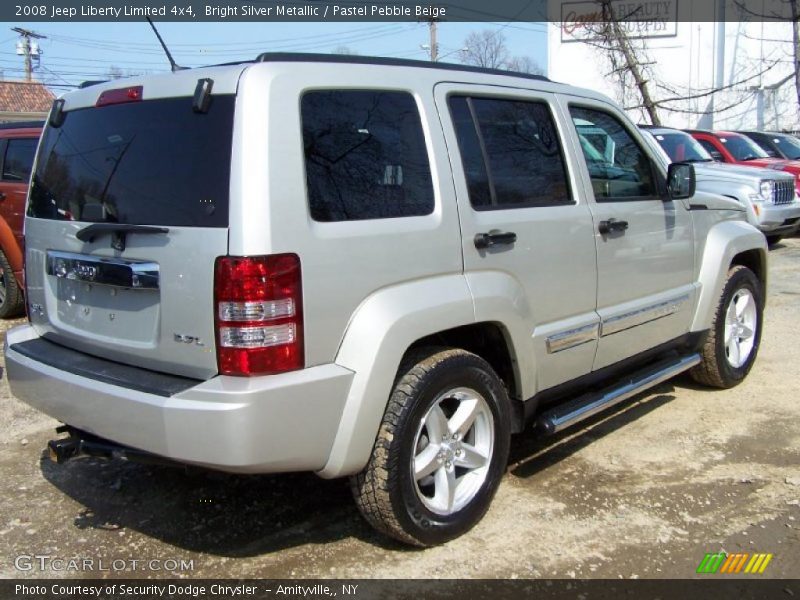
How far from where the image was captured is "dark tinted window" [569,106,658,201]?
162 inches

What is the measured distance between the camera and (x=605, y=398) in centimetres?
402

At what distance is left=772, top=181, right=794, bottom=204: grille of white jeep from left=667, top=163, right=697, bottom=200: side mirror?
7270 millimetres

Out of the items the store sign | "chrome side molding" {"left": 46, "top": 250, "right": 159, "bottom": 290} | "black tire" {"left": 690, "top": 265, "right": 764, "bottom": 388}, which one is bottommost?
"black tire" {"left": 690, "top": 265, "right": 764, "bottom": 388}

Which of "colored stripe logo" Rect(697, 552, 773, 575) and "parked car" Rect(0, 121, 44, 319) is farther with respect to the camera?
"parked car" Rect(0, 121, 44, 319)

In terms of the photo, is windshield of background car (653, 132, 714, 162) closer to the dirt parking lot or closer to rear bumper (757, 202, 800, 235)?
rear bumper (757, 202, 800, 235)

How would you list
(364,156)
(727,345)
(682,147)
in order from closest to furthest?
(364,156) → (727,345) → (682,147)

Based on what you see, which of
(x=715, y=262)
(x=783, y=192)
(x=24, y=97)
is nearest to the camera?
(x=715, y=262)

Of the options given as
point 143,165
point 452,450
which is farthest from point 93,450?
point 452,450

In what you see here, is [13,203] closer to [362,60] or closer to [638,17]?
[362,60]

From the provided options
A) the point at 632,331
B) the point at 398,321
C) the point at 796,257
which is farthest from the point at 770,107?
the point at 398,321

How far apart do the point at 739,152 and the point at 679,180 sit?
9.69 m

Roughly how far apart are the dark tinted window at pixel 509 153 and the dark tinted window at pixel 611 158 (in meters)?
0.29

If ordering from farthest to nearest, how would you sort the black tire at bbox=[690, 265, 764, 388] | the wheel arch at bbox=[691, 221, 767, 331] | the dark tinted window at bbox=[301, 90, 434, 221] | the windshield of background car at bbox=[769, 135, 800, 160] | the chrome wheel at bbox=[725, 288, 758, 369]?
the windshield of background car at bbox=[769, 135, 800, 160]
the chrome wheel at bbox=[725, 288, 758, 369]
the black tire at bbox=[690, 265, 764, 388]
the wheel arch at bbox=[691, 221, 767, 331]
the dark tinted window at bbox=[301, 90, 434, 221]

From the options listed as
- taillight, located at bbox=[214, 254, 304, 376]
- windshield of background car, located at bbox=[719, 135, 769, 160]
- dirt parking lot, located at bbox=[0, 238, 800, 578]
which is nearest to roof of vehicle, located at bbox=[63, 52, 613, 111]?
taillight, located at bbox=[214, 254, 304, 376]
